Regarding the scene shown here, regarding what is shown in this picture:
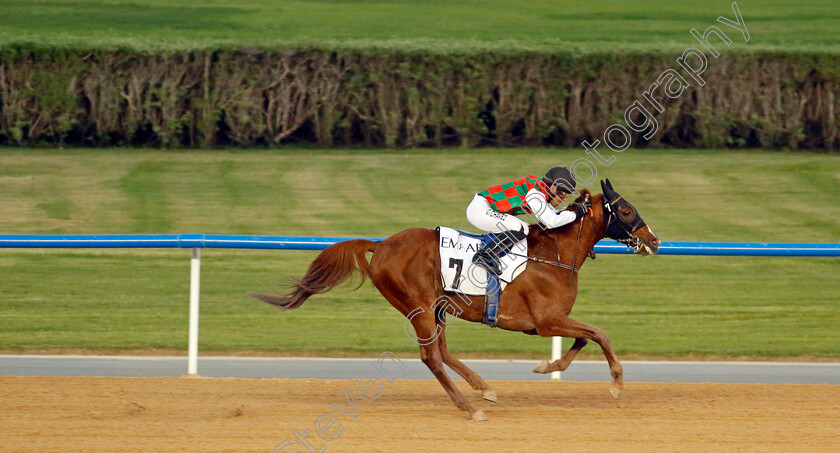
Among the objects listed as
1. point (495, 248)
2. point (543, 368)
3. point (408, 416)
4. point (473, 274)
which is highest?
point (495, 248)

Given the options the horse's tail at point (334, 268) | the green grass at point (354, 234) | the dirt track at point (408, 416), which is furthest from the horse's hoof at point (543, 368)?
the green grass at point (354, 234)

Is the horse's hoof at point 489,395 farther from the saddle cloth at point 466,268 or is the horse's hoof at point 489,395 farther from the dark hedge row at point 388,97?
the dark hedge row at point 388,97

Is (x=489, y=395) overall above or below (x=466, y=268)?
below

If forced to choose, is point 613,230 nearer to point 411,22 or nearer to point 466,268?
point 466,268

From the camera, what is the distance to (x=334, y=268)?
6453 mm

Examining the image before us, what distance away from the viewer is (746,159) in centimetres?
1465

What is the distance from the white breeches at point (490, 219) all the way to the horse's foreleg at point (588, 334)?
0.65 metres

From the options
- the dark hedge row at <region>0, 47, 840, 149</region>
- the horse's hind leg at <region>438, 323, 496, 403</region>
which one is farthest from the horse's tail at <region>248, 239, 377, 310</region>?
the dark hedge row at <region>0, 47, 840, 149</region>

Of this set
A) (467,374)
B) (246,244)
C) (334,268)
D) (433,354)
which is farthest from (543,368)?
(246,244)

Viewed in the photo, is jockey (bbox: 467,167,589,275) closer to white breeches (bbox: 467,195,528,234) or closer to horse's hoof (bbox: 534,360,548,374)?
white breeches (bbox: 467,195,528,234)

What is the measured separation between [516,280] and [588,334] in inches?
22.2

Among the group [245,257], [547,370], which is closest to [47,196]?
[245,257]

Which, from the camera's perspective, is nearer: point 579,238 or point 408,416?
point 408,416

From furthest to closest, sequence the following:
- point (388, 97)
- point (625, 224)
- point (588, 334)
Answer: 1. point (388, 97)
2. point (625, 224)
3. point (588, 334)
